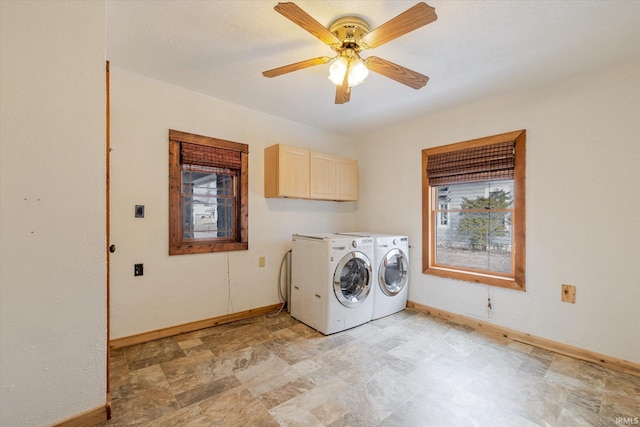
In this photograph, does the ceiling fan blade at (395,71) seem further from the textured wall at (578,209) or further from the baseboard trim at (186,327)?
the baseboard trim at (186,327)

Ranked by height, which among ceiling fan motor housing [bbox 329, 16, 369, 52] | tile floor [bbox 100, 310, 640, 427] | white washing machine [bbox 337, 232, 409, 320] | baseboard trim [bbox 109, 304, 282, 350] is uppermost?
ceiling fan motor housing [bbox 329, 16, 369, 52]

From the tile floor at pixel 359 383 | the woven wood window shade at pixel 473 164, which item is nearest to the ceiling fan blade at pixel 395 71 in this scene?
the woven wood window shade at pixel 473 164

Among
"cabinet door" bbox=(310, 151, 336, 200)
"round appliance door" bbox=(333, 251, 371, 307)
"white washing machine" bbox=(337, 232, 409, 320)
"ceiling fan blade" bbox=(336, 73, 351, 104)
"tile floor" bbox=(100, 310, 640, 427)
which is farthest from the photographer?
"cabinet door" bbox=(310, 151, 336, 200)

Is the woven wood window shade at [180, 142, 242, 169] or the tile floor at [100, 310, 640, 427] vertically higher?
the woven wood window shade at [180, 142, 242, 169]

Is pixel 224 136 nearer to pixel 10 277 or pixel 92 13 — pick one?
pixel 92 13

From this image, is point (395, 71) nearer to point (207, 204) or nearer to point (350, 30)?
point (350, 30)

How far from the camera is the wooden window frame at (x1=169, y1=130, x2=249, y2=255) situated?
8.65ft

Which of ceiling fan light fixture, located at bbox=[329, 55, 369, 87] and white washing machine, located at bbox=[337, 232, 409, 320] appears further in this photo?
white washing machine, located at bbox=[337, 232, 409, 320]

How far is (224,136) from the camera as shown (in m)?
2.99

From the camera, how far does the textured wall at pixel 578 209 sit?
2135mm

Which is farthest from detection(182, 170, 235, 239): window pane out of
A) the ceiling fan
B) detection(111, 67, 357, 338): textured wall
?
the ceiling fan

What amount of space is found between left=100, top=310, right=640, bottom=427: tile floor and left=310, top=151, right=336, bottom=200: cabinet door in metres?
1.68

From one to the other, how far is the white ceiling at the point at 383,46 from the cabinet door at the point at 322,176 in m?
0.82

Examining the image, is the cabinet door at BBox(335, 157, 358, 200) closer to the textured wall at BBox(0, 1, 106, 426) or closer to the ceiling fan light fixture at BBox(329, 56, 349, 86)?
the ceiling fan light fixture at BBox(329, 56, 349, 86)
